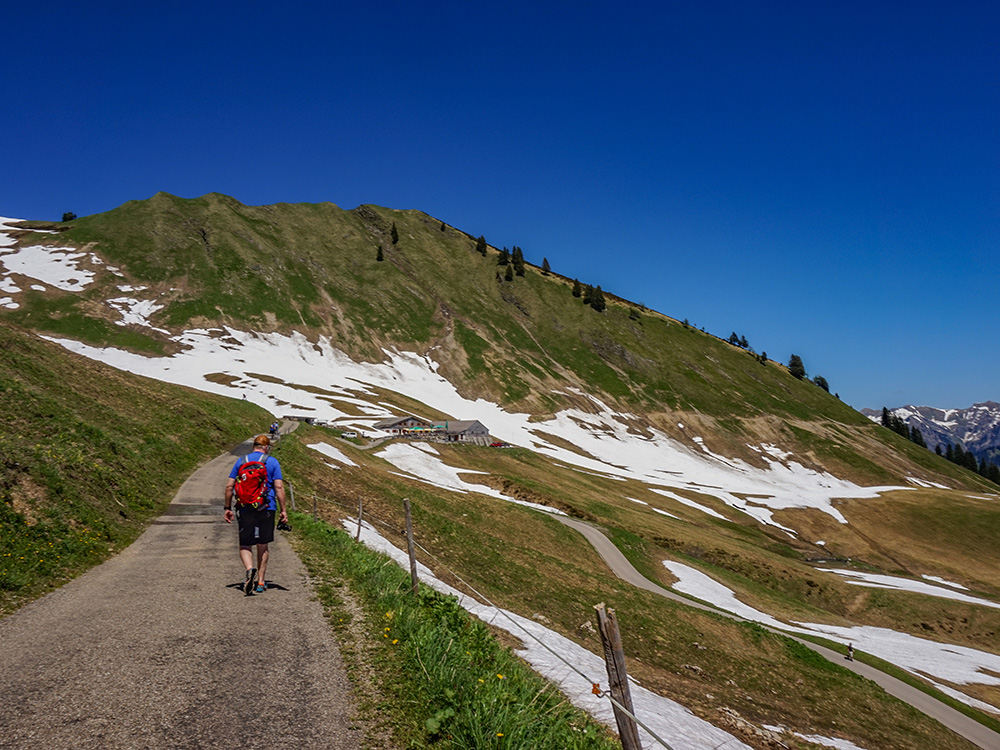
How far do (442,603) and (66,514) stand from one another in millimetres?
11379

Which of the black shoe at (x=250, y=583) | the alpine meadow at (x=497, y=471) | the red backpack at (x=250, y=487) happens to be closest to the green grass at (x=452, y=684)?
the alpine meadow at (x=497, y=471)

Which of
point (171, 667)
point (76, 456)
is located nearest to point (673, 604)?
point (171, 667)

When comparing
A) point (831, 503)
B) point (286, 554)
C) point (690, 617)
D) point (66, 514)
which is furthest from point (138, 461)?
point (831, 503)

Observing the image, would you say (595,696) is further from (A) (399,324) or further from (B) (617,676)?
(A) (399,324)

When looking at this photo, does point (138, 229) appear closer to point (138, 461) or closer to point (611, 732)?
point (138, 461)

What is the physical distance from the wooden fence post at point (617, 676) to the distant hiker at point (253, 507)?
25.5 ft

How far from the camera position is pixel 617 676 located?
21.2ft

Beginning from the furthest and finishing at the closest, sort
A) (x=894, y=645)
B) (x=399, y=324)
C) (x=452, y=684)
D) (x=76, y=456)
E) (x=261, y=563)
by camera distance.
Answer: (x=399, y=324) → (x=894, y=645) → (x=76, y=456) → (x=261, y=563) → (x=452, y=684)

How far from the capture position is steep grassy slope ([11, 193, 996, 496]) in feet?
426

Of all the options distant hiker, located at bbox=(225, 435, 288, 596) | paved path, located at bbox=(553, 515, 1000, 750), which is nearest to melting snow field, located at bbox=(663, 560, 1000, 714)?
paved path, located at bbox=(553, 515, 1000, 750)

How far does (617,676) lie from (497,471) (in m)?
62.7

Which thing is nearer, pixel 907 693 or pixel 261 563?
pixel 261 563

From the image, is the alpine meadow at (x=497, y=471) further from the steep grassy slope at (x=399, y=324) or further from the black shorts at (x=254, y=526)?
the black shorts at (x=254, y=526)

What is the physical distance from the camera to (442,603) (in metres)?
11.5
